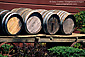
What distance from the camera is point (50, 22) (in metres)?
6.61

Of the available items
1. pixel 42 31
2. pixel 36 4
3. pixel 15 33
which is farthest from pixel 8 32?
pixel 36 4

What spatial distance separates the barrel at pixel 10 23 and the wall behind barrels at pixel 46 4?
154cm

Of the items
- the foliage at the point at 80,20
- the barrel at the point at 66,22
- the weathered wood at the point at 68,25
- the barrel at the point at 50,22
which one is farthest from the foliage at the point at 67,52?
the foliage at the point at 80,20

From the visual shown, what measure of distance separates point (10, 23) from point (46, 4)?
109 inches

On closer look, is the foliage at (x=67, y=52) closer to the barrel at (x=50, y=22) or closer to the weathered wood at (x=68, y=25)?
the barrel at (x=50, y=22)

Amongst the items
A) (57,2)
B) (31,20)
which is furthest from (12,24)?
(57,2)

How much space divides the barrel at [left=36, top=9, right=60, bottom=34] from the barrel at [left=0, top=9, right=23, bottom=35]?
81 cm

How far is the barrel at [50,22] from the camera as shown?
6480 mm

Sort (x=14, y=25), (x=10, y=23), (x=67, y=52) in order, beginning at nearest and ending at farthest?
(x=67, y=52)
(x=10, y=23)
(x=14, y=25)

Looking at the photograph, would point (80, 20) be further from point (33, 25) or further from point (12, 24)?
point (12, 24)

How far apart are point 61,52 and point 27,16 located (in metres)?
1.52

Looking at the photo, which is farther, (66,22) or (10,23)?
(66,22)

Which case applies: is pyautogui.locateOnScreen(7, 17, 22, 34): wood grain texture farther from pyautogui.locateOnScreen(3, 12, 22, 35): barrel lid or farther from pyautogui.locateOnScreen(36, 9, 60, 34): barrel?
pyautogui.locateOnScreen(36, 9, 60, 34): barrel

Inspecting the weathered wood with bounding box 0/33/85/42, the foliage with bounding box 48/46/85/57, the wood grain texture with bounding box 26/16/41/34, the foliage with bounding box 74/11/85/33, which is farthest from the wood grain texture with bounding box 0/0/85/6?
the foliage with bounding box 48/46/85/57
